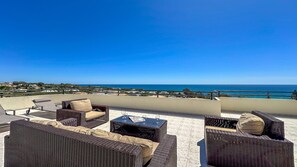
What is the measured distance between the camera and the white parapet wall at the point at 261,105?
Answer: 17.4 feet

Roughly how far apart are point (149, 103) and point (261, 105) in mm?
4438

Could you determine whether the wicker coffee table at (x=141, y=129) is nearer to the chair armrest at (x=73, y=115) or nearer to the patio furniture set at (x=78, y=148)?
the patio furniture set at (x=78, y=148)

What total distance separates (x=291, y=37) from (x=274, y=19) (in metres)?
1.89

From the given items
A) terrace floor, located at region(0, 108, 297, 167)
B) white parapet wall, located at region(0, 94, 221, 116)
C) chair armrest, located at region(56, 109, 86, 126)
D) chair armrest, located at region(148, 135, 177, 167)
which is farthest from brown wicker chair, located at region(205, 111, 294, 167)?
white parapet wall, located at region(0, 94, 221, 116)

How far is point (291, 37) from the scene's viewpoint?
6.00 m

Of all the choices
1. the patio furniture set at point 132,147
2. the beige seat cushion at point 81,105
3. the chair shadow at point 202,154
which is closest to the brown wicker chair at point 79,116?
the beige seat cushion at point 81,105

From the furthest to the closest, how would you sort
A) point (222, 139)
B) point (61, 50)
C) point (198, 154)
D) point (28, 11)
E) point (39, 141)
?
point (61, 50) → point (28, 11) → point (198, 154) → point (222, 139) → point (39, 141)

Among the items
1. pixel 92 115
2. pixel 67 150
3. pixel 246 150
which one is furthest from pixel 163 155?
pixel 92 115

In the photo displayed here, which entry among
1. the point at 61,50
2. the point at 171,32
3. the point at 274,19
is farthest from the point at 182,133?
the point at 61,50

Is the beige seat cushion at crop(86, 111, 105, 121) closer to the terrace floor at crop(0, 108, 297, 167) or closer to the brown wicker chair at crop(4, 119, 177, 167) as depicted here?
the terrace floor at crop(0, 108, 297, 167)

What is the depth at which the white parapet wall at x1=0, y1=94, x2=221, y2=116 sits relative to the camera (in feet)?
17.1

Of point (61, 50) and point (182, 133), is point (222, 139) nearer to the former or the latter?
point (182, 133)

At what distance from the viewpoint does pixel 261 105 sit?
18.2ft

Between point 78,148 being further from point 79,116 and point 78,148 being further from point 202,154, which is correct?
point 79,116
